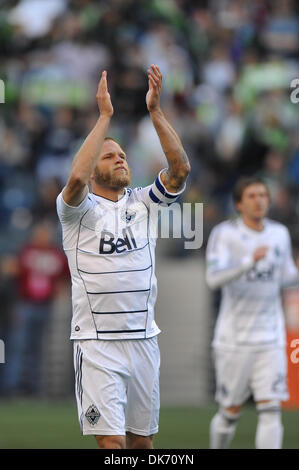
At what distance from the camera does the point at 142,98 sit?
52.9ft

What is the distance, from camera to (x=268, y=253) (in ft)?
30.7

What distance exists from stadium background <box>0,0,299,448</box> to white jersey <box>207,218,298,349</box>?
359 cm

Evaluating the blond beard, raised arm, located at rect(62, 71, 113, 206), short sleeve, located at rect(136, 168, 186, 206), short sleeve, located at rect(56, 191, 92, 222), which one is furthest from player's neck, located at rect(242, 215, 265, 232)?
raised arm, located at rect(62, 71, 113, 206)

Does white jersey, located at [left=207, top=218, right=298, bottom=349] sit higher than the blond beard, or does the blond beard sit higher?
the blond beard

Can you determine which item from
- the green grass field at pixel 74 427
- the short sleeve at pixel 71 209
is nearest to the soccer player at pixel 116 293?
the short sleeve at pixel 71 209

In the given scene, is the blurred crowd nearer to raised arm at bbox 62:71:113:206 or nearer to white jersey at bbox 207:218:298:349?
white jersey at bbox 207:218:298:349

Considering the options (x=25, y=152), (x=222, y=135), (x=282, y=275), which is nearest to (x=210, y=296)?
(x=222, y=135)

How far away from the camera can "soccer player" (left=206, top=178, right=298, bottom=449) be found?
30.1ft

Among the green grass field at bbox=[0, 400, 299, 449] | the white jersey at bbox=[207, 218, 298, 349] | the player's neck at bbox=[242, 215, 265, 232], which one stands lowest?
the green grass field at bbox=[0, 400, 299, 449]

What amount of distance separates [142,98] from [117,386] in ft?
32.7

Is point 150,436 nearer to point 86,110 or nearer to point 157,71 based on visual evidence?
point 157,71

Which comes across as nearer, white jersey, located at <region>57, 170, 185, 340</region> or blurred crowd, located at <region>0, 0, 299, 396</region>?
white jersey, located at <region>57, 170, 185, 340</region>

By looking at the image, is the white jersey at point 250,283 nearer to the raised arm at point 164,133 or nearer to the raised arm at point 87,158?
the raised arm at point 164,133

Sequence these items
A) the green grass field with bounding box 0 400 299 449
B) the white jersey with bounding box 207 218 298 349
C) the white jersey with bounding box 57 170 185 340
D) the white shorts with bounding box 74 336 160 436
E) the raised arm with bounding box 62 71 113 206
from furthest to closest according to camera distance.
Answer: the green grass field with bounding box 0 400 299 449 < the white jersey with bounding box 207 218 298 349 < the white jersey with bounding box 57 170 185 340 < the white shorts with bounding box 74 336 160 436 < the raised arm with bounding box 62 71 113 206
